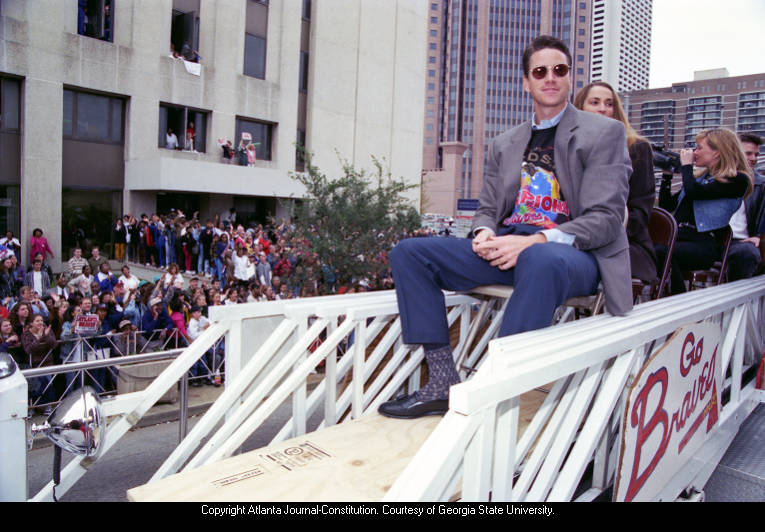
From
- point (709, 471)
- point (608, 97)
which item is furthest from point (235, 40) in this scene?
point (709, 471)

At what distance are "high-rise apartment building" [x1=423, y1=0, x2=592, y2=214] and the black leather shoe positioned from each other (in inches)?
5138

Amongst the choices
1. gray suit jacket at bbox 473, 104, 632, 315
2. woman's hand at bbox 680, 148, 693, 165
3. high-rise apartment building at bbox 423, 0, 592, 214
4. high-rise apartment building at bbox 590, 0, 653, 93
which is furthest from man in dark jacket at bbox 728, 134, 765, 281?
high-rise apartment building at bbox 423, 0, 592, 214

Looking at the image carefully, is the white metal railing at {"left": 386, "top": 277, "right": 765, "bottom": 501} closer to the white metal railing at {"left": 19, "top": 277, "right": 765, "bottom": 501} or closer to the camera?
the white metal railing at {"left": 19, "top": 277, "right": 765, "bottom": 501}

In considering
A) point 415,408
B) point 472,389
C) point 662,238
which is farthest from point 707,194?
point 472,389

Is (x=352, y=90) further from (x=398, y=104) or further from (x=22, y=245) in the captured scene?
(x=22, y=245)

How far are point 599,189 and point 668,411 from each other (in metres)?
1.11

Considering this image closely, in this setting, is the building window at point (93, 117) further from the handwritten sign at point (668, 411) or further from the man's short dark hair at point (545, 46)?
the handwritten sign at point (668, 411)

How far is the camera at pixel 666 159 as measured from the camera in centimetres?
475

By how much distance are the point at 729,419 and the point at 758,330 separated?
1.47 meters

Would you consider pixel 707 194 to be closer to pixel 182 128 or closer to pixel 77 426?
pixel 77 426

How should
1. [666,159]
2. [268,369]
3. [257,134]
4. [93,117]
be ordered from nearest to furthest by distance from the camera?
[268,369] → [666,159] → [93,117] → [257,134]

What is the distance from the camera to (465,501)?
70.9 inches

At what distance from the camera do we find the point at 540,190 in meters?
3.08

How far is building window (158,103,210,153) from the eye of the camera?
22.7 m
